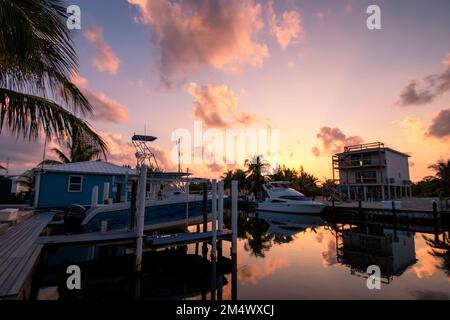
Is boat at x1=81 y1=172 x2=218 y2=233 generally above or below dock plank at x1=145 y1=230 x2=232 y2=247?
above

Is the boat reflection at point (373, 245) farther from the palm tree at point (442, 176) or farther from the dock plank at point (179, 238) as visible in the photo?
the palm tree at point (442, 176)

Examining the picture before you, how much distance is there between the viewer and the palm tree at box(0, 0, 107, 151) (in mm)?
3377

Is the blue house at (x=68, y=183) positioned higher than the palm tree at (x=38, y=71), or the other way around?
the palm tree at (x=38, y=71)

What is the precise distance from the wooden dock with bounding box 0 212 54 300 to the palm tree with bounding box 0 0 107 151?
10.3 feet

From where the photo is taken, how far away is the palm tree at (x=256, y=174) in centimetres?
5003

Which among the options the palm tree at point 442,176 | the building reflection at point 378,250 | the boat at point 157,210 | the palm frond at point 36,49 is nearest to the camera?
the palm frond at point 36,49

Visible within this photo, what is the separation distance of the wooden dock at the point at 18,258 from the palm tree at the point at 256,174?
4112 cm

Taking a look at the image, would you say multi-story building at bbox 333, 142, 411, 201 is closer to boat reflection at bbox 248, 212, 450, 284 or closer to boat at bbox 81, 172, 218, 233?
boat reflection at bbox 248, 212, 450, 284

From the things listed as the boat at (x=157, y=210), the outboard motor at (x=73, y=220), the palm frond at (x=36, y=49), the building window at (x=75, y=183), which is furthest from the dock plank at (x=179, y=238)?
the building window at (x=75, y=183)

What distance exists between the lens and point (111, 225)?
13.0 m

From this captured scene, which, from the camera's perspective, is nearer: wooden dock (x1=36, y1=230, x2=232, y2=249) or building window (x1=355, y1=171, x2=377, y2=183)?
wooden dock (x1=36, y1=230, x2=232, y2=249)

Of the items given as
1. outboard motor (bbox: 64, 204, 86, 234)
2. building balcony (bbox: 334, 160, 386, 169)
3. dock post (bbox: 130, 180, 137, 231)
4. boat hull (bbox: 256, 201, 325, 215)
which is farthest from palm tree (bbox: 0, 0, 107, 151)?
building balcony (bbox: 334, 160, 386, 169)

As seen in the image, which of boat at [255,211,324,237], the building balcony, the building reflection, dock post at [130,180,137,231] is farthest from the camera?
the building balcony

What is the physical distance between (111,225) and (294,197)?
76.7ft
